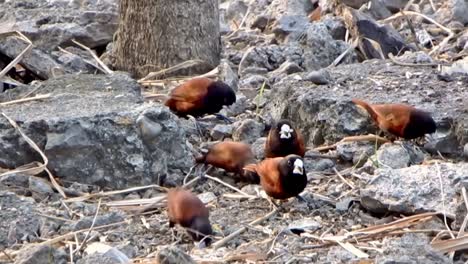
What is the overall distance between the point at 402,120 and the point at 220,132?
101 cm

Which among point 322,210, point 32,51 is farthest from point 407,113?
point 32,51

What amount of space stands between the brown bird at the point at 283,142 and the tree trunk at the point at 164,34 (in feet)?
5.66

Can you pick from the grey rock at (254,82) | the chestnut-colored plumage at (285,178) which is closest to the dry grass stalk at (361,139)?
the chestnut-colored plumage at (285,178)

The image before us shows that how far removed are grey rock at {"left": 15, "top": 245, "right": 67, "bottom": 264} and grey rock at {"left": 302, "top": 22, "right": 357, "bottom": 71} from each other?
11.9 feet

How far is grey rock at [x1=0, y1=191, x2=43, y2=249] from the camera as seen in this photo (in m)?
4.95

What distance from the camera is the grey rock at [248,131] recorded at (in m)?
6.50

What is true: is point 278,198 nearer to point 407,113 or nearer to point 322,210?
point 322,210

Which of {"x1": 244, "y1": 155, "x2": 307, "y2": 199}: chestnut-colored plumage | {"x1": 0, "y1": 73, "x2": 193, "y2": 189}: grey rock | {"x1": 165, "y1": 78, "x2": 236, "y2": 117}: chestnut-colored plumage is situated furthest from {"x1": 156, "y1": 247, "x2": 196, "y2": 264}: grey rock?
{"x1": 165, "y1": 78, "x2": 236, "y2": 117}: chestnut-colored plumage

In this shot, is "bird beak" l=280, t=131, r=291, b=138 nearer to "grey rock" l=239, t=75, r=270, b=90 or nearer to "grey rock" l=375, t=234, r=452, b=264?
"grey rock" l=375, t=234, r=452, b=264

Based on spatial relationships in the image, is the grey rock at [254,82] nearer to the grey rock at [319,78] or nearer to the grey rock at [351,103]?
the grey rock at [351,103]

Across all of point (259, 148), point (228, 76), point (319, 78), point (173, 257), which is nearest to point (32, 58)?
point (228, 76)

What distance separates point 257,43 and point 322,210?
352cm

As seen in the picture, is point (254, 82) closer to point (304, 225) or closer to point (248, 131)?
point (248, 131)

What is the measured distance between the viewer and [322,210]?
540cm
